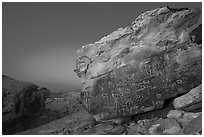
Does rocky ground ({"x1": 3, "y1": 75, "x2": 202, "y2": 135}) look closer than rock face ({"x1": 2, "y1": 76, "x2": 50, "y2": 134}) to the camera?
Yes

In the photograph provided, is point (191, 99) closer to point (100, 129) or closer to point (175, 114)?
point (175, 114)

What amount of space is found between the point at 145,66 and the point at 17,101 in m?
15.3

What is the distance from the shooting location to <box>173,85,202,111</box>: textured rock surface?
740 inches

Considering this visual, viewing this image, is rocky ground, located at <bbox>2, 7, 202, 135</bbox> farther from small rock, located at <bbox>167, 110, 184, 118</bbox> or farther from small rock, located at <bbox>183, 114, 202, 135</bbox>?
small rock, located at <bbox>183, 114, 202, 135</bbox>

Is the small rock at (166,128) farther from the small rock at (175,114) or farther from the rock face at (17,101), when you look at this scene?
the rock face at (17,101)

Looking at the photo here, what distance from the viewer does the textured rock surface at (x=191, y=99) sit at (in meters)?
18.8

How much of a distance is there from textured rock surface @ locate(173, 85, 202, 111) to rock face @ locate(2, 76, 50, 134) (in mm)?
17546

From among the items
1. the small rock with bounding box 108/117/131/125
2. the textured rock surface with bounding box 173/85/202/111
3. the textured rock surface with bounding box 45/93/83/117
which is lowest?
the small rock with bounding box 108/117/131/125

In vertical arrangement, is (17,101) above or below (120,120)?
above

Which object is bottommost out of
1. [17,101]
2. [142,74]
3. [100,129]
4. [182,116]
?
[100,129]

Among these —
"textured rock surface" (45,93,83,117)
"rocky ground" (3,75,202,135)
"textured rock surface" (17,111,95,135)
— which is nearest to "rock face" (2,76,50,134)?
"rocky ground" (3,75,202,135)

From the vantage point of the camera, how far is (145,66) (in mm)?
20891

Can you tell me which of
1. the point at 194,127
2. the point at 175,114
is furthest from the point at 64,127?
the point at 194,127

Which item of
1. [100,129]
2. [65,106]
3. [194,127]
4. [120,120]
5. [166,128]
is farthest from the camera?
[65,106]
